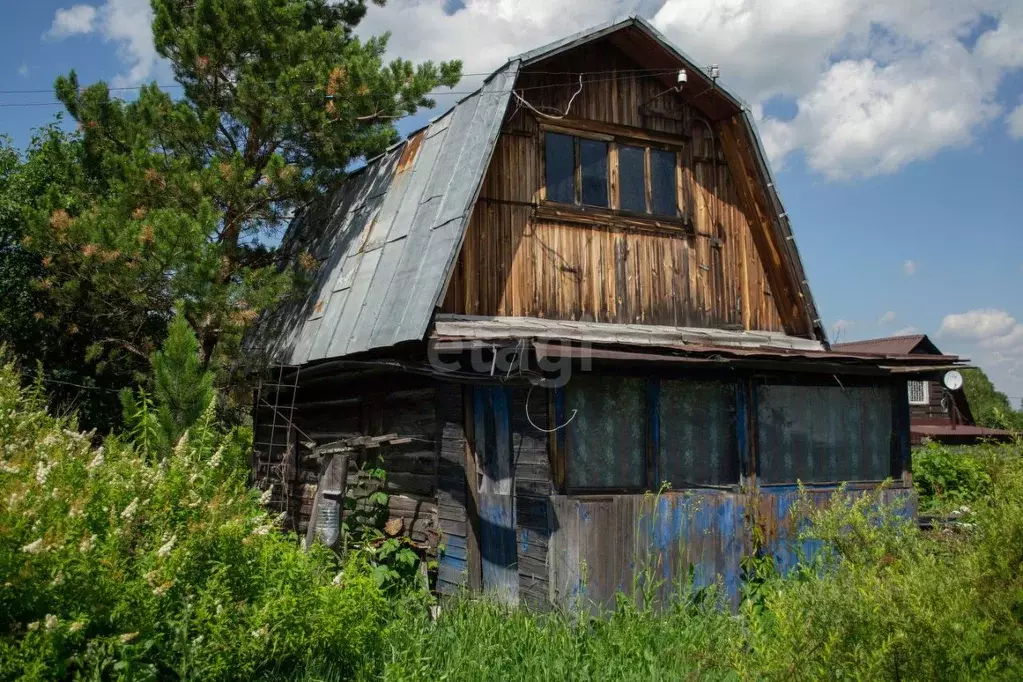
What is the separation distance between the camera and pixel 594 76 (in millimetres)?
10203

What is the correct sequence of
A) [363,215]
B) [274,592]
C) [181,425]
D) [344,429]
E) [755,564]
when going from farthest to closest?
1. [363,215]
2. [344,429]
3. [181,425]
4. [755,564]
5. [274,592]

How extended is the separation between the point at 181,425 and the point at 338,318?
7.07ft

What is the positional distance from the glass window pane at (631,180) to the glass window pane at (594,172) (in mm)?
191

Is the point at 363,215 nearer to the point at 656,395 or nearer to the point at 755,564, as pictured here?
the point at 656,395

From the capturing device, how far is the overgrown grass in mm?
3715

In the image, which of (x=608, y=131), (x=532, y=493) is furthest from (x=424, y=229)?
(x=532, y=493)

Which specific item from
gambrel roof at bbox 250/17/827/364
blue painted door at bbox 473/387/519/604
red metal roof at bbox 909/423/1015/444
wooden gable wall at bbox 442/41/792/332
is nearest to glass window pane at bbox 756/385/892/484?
gambrel roof at bbox 250/17/827/364

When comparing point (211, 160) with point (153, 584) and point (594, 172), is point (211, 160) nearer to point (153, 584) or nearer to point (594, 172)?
point (594, 172)

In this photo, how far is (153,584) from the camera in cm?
444

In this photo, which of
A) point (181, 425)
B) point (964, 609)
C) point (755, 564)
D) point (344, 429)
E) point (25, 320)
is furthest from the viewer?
point (25, 320)

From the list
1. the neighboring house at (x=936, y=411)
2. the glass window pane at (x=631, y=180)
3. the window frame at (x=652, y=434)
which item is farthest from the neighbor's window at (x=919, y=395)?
the window frame at (x=652, y=434)

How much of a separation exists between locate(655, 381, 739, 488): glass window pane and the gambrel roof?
8.01ft

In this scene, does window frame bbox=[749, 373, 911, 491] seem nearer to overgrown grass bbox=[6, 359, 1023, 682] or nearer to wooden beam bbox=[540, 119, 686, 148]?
overgrown grass bbox=[6, 359, 1023, 682]

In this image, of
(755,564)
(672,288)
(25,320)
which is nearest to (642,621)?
(755,564)
